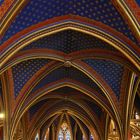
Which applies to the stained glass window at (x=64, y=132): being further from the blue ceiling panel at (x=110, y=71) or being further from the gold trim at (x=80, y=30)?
the gold trim at (x=80, y=30)

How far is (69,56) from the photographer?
12984 mm

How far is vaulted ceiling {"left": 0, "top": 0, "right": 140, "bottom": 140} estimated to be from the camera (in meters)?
9.80

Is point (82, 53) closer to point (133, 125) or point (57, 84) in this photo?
point (57, 84)

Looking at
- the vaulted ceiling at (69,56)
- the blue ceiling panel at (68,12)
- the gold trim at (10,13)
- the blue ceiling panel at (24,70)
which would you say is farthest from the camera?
the blue ceiling panel at (24,70)

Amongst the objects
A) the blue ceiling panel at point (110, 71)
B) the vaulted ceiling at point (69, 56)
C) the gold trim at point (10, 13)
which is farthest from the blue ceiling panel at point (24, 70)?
the gold trim at point (10, 13)

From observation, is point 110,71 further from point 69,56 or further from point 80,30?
point 80,30

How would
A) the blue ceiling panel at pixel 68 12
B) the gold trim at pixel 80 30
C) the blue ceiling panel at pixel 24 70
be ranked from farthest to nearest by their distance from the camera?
the blue ceiling panel at pixel 24 70 < the gold trim at pixel 80 30 < the blue ceiling panel at pixel 68 12

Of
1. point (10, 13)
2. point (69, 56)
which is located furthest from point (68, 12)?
point (69, 56)

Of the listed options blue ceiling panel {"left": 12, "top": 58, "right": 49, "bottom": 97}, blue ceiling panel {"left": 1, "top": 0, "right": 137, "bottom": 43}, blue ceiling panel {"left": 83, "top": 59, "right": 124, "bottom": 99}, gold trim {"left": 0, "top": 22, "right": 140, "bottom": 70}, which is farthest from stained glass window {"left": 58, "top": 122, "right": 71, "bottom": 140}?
blue ceiling panel {"left": 1, "top": 0, "right": 137, "bottom": 43}

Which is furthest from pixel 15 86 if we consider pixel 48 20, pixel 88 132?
pixel 88 132

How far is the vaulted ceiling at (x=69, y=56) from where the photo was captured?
9.80 meters

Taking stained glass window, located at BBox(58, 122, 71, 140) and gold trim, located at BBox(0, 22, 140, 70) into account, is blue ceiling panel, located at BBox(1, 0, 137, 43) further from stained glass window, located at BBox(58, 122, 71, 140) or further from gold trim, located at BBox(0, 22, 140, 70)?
stained glass window, located at BBox(58, 122, 71, 140)

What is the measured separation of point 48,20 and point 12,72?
4216 millimetres

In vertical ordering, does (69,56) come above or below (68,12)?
below
